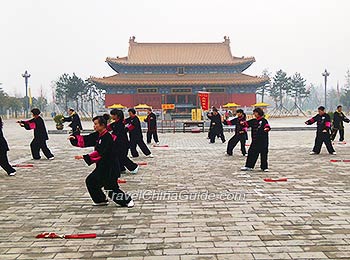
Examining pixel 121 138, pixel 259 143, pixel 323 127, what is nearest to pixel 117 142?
pixel 121 138

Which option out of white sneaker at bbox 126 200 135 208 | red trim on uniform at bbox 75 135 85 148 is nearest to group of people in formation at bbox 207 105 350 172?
white sneaker at bbox 126 200 135 208

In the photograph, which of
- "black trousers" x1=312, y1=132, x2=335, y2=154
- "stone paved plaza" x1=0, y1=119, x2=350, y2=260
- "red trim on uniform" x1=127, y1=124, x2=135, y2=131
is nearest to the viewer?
"stone paved plaza" x1=0, y1=119, x2=350, y2=260

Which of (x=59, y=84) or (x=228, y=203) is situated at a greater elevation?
(x=59, y=84)

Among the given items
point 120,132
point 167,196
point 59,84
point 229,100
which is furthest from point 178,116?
point 167,196

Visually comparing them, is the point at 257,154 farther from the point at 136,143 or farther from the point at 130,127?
the point at 136,143

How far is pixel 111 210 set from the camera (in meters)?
4.64

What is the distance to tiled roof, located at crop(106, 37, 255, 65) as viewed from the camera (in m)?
34.8

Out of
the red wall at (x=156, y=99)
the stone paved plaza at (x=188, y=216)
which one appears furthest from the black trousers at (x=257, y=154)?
the red wall at (x=156, y=99)

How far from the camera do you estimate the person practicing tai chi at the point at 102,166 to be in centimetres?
471

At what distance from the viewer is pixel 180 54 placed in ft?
120

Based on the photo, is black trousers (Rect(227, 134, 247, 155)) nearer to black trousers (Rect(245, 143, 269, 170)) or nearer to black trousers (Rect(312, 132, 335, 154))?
black trousers (Rect(312, 132, 335, 154))

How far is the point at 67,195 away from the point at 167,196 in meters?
1.62

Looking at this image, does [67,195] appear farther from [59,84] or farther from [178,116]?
[59,84]

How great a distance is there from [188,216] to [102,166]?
1394 mm
